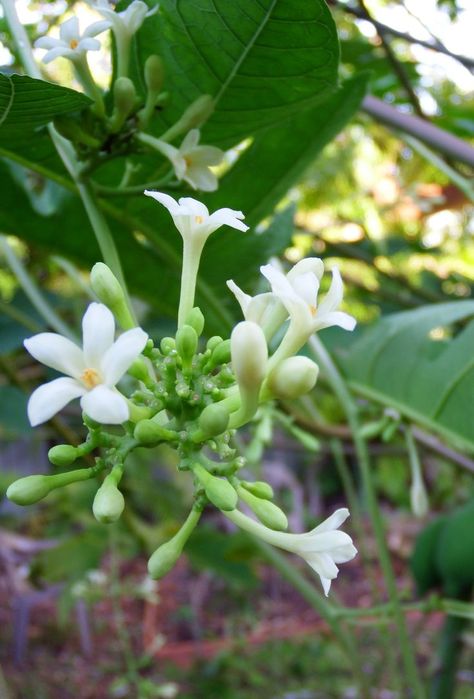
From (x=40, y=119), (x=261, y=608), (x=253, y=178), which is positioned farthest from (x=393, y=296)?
(x=261, y=608)

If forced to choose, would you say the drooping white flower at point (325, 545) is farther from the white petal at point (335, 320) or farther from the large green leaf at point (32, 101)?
the large green leaf at point (32, 101)

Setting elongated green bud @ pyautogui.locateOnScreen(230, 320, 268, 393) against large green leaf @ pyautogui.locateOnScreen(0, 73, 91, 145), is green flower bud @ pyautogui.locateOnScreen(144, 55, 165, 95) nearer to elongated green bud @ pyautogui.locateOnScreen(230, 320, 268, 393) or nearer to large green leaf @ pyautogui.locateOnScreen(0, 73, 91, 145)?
large green leaf @ pyautogui.locateOnScreen(0, 73, 91, 145)

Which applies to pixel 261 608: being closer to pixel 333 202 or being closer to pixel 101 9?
pixel 333 202

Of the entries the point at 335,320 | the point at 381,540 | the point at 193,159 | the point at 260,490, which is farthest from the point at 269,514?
the point at 381,540

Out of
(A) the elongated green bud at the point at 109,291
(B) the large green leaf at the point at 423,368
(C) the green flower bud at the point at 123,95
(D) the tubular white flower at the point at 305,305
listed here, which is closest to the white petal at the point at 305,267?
(D) the tubular white flower at the point at 305,305

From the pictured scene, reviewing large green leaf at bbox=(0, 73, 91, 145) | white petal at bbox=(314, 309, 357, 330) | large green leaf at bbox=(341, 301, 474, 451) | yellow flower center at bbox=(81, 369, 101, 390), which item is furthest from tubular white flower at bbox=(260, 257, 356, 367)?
large green leaf at bbox=(341, 301, 474, 451)
